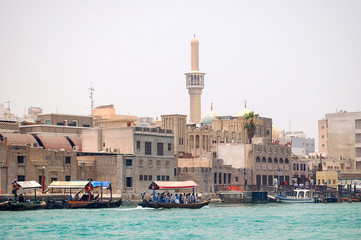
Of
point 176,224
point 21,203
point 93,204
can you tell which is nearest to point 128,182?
point 93,204

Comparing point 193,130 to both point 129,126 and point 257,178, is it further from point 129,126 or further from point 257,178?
point 129,126

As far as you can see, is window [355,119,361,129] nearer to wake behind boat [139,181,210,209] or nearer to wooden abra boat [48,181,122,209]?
wake behind boat [139,181,210,209]

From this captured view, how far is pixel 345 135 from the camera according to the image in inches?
6978

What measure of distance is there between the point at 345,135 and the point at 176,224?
3909 inches

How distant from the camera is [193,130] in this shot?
158500 millimetres

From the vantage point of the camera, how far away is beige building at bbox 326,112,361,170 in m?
175

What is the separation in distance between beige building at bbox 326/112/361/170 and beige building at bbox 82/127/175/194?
5768 cm

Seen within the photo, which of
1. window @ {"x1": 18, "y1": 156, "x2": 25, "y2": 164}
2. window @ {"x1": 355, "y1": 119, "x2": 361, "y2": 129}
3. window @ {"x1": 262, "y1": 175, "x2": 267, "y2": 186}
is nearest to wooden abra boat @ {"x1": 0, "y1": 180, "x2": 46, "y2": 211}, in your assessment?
window @ {"x1": 18, "y1": 156, "x2": 25, "y2": 164}

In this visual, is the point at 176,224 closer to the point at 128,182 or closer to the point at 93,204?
the point at 93,204

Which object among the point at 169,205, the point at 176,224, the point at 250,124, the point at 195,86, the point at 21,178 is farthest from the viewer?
the point at 195,86

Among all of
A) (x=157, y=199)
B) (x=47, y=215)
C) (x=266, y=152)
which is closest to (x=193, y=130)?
(x=266, y=152)

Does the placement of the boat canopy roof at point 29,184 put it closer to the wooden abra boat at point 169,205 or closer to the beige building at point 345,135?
the wooden abra boat at point 169,205

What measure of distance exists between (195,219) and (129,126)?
1543 inches

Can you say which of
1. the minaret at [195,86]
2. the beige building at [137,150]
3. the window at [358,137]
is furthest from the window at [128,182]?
the minaret at [195,86]
